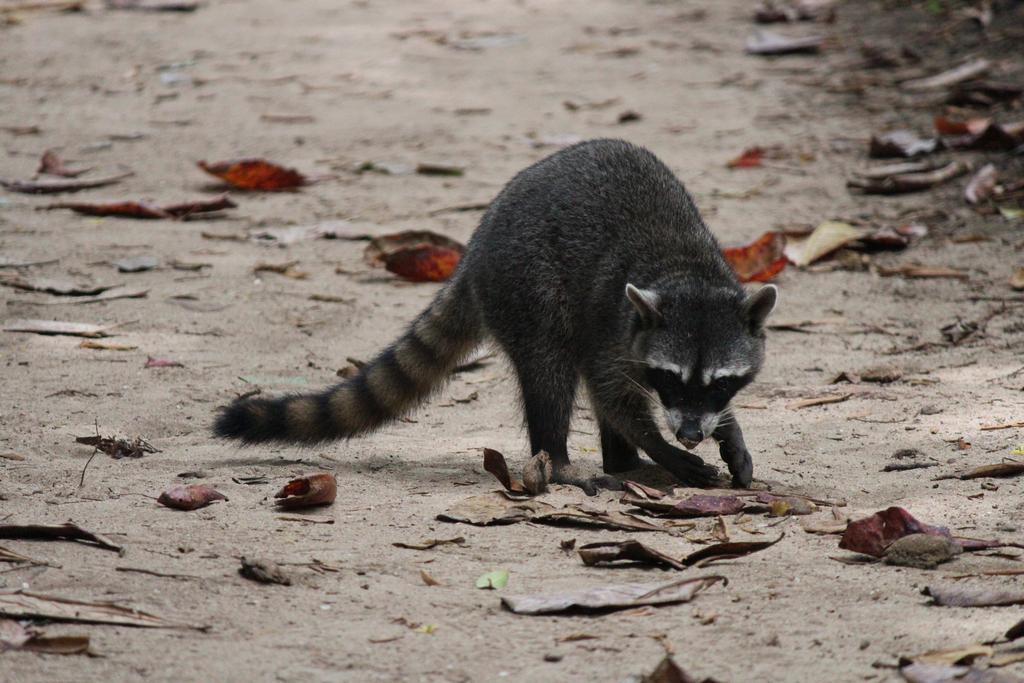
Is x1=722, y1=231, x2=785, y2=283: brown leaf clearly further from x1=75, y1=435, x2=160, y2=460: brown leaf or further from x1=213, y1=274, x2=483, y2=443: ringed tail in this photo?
x1=75, y1=435, x2=160, y2=460: brown leaf

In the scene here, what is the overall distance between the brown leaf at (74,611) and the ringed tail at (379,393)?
58.4 inches

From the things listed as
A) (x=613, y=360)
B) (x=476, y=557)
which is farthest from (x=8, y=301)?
(x=476, y=557)

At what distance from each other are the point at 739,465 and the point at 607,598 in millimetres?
1386

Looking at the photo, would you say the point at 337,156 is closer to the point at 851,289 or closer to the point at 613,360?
the point at 851,289

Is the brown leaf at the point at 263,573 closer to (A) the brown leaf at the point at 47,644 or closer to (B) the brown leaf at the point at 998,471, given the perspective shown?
(A) the brown leaf at the point at 47,644

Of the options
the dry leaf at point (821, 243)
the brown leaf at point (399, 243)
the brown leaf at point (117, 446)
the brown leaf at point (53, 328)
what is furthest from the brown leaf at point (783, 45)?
the brown leaf at point (117, 446)

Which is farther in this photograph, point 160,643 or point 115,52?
point 115,52

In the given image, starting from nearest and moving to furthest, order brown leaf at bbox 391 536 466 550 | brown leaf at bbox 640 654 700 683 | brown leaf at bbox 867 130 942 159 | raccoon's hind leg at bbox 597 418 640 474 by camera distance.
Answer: brown leaf at bbox 640 654 700 683 → brown leaf at bbox 391 536 466 550 → raccoon's hind leg at bbox 597 418 640 474 → brown leaf at bbox 867 130 942 159

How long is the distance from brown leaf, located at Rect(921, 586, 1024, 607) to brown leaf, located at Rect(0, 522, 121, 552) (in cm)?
224

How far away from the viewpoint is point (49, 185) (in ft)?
26.6

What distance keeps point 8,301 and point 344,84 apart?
5.11 meters

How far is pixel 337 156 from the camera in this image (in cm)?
916

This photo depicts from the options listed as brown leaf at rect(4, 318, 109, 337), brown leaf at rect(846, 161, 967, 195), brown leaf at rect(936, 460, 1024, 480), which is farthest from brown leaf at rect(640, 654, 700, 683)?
brown leaf at rect(846, 161, 967, 195)

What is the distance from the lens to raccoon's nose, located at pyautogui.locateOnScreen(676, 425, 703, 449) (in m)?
4.53
